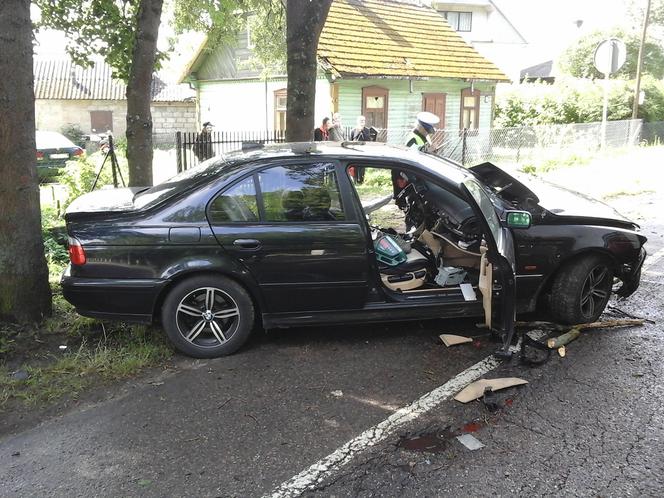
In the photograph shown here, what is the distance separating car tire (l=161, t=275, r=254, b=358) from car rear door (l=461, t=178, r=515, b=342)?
177 centimetres

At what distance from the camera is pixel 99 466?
3.17m

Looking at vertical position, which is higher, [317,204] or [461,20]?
[461,20]

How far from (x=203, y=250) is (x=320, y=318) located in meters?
1.03

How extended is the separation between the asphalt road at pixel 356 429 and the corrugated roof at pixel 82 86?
33.7 meters

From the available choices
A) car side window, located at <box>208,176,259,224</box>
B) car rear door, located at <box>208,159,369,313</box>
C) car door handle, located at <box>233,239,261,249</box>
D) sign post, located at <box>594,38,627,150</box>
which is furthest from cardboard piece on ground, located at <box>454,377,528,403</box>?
sign post, located at <box>594,38,627,150</box>

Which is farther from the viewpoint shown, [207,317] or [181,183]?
[181,183]

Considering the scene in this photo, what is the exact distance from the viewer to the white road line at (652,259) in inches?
273

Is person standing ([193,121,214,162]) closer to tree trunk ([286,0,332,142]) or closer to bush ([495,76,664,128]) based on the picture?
tree trunk ([286,0,332,142])

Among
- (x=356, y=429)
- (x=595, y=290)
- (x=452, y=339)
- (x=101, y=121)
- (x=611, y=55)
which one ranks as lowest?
(x=356, y=429)

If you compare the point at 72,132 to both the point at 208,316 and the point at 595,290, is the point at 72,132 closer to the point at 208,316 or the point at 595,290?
the point at 208,316

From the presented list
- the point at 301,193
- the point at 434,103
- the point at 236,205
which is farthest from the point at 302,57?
the point at 434,103

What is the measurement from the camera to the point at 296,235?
4367mm

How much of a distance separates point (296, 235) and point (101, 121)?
35180 millimetres

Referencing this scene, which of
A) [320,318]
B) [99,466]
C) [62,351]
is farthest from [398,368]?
[62,351]
